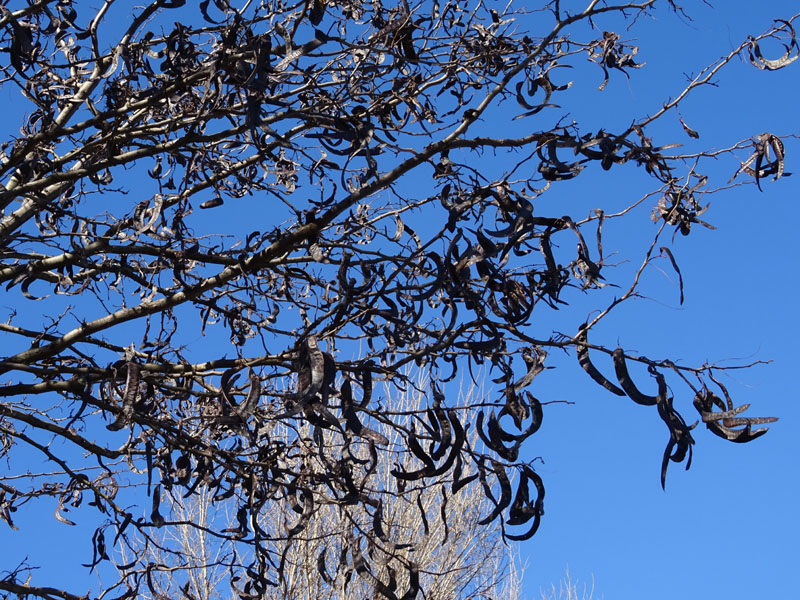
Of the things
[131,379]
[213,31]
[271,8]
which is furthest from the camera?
[213,31]

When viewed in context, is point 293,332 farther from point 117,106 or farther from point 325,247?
point 117,106

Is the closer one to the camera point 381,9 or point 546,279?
point 546,279

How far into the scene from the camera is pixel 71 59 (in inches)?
180

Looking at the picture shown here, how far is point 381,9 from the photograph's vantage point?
4.74 meters

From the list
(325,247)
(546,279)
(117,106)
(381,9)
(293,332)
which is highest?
(381,9)

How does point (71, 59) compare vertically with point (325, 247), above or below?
above

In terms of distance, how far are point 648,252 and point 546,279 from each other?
0.56m

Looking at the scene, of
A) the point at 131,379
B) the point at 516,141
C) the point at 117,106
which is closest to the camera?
the point at 131,379

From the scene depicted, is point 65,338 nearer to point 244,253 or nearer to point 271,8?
point 244,253

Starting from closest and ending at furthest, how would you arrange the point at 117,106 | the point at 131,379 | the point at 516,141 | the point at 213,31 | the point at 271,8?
the point at 131,379, the point at 516,141, the point at 271,8, the point at 117,106, the point at 213,31

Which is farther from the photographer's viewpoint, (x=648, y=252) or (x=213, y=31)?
(x=213, y=31)

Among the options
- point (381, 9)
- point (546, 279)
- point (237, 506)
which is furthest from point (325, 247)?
point (381, 9)

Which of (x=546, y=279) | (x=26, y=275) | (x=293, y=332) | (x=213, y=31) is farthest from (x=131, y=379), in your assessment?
(x=213, y=31)

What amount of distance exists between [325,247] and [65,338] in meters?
1.16
